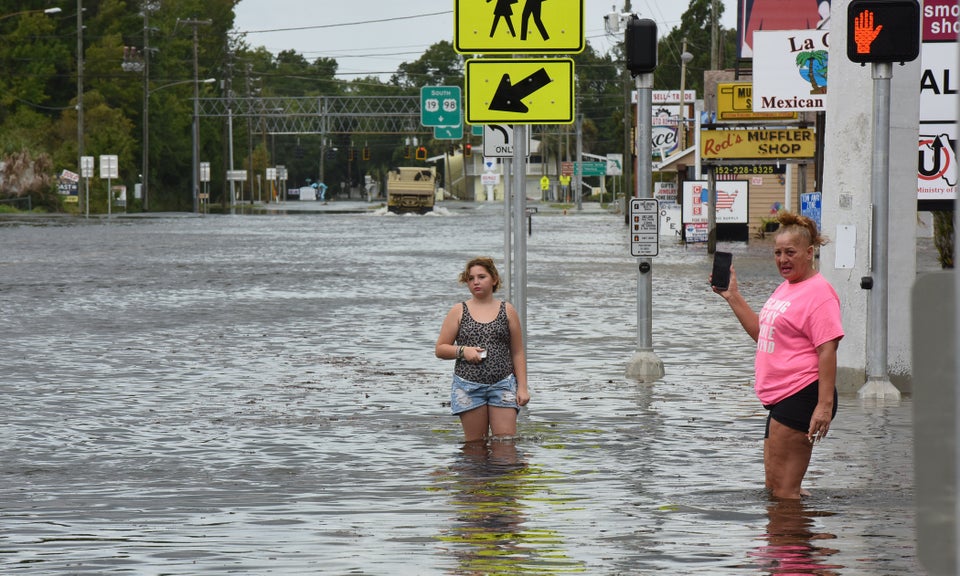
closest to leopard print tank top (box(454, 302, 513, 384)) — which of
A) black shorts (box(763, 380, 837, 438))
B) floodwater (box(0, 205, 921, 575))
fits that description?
floodwater (box(0, 205, 921, 575))

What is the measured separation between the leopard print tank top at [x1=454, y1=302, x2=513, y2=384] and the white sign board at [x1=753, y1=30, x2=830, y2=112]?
2097cm

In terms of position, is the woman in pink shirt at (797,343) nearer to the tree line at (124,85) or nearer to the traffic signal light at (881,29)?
the traffic signal light at (881,29)

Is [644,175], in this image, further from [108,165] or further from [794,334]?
[108,165]

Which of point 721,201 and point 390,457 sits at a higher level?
point 721,201

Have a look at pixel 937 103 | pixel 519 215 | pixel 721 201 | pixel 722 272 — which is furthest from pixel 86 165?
pixel 722 272

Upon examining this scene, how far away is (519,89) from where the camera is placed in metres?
Result: 11.9

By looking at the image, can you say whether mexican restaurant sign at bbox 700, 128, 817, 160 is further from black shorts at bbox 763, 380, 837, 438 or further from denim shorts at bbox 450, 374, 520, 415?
black shorts at bbox 763, 380, 837, 438

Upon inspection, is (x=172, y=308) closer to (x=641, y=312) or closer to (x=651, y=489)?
(x=641, y=312)

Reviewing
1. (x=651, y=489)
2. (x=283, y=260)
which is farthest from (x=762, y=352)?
(x=283, y=260)

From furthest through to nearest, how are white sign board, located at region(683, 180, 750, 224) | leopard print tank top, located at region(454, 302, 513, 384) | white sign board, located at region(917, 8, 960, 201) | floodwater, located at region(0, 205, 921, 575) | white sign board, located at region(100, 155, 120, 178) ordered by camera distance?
white sign board, located at region(100, 155, 120, 178)
white sign board, located at region(683, 180, 750, 224)
white sign board, located at region(917, 8, 960, 201)
leopard print tank top, located at region(454, 302, 513, 384)
floodwater, located at region(0, 205, 921, 575)

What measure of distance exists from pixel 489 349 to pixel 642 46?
436 cm

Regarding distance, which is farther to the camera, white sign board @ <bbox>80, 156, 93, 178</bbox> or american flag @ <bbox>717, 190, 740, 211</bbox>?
Answer: white sign board @ <bbox>80, 156, 93, 178</bbox>

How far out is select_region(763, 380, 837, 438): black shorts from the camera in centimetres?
796

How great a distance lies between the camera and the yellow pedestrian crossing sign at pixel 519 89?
39.0ft
